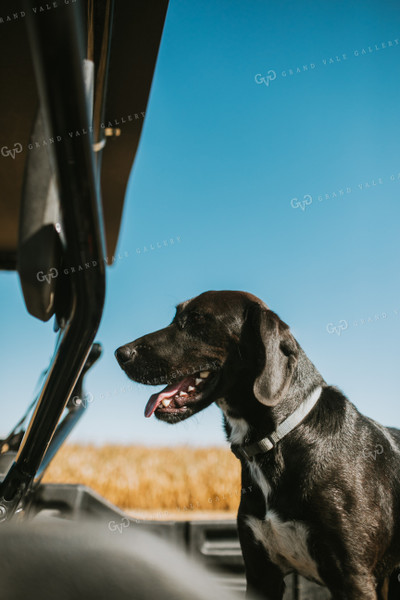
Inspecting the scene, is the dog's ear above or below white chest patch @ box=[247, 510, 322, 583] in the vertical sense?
above

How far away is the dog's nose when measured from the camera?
195 cm

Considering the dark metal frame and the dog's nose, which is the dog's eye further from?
the dark metal frame

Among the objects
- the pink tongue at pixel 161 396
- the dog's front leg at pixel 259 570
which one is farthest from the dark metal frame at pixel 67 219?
the dog's front leg at pixel 259 570

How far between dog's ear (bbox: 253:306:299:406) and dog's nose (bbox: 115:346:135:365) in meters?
0.52

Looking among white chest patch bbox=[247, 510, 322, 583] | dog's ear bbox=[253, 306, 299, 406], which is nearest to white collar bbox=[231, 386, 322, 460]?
dog's ear bbox=[253, 306, 299, 406]

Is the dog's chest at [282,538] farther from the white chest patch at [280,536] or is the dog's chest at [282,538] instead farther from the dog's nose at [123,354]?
the dog's nose at [123,354]

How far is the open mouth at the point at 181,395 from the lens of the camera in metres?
1.77

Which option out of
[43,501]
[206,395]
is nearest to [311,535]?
[206,395]

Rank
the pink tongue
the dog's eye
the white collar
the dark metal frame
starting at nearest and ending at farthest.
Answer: the dark metal frame → the pink tongue → the white collar → the dog's eye

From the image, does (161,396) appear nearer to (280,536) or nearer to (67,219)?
(280,536)

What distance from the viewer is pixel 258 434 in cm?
196

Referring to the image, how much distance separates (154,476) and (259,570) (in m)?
1.38

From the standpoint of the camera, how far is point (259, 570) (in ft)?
6.62

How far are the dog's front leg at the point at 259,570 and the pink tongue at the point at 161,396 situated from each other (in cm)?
65
